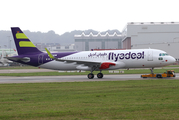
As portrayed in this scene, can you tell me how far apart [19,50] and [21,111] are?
2886 cm

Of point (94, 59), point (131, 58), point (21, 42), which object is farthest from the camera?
point (21, 42)

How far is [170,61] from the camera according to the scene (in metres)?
34.7

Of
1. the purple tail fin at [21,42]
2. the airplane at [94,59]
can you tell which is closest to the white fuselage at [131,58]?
the airplane at [94,59]

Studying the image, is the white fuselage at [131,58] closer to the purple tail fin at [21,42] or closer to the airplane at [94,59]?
the airplane at [94,59]

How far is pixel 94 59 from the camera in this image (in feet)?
124

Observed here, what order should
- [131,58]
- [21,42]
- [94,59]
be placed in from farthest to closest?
1. [21,42]
2. [94,59]
3. [131,58]

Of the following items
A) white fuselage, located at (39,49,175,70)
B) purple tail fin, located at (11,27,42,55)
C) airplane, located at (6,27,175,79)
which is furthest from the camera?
purple tail fin, located at (11,27,42,55)

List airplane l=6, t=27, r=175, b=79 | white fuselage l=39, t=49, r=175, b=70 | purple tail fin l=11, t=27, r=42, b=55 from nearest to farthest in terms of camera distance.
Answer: white fuselage l=39, t=49, r=175, b=70
airplane l=6, t=27, r=175, b=79
purple tail fin l=11, t=27, r=42, b=55

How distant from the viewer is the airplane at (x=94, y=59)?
116 ft

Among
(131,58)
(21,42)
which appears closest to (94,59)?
(131,58)

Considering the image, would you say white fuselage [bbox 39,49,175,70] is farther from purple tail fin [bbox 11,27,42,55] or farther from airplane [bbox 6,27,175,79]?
purple tail fin [bbox 11,27,42,55]

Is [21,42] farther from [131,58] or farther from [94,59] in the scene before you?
[131,58]

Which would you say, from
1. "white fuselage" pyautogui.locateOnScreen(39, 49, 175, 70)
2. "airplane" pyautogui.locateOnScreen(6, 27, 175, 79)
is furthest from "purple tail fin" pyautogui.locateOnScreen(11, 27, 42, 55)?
"white fuselage" pyautogui.locateOnScreen(39, 49, 175, 70)

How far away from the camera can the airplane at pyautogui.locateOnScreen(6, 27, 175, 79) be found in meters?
35.3
